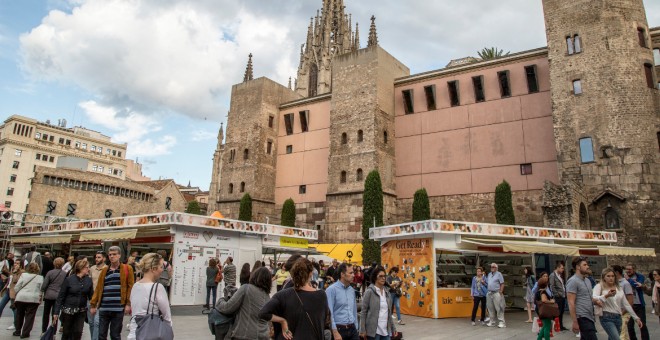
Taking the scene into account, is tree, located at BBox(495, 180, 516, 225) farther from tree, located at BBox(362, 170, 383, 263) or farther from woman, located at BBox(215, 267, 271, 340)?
woman, located at BBox(215, 267, 271, 340)

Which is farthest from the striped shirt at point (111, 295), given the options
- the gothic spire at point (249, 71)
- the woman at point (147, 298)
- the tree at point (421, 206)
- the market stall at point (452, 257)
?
the gothic spire at point (249, 71)

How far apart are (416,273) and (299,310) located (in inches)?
419

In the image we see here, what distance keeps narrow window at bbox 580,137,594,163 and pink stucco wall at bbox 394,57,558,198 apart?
1868 millimetres

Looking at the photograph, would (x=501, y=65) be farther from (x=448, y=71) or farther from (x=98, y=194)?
(x=98, y=194)

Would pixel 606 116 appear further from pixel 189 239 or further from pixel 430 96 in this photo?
pixel 189 239

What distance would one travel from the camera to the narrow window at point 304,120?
3435 centimetres

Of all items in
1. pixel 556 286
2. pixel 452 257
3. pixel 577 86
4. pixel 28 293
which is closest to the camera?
pixel 28 293

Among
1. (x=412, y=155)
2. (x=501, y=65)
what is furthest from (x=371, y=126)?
(x=501, y=65)

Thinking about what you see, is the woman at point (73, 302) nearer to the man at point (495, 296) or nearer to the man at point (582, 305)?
the man at point (582, 305)

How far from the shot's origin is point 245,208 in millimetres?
32500

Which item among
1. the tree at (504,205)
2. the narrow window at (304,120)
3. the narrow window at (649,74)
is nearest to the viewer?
the narrow window at (649,74)

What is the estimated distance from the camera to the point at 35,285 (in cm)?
861

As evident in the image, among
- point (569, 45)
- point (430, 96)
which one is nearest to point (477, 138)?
point (430, 96)

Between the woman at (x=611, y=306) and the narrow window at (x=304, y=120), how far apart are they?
28.5m
